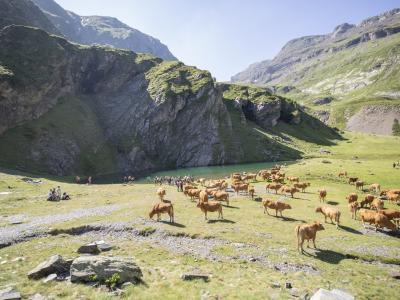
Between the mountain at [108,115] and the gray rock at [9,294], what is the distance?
9274 centimetres

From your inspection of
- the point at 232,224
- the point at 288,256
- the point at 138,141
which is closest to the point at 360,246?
the point at 288,256

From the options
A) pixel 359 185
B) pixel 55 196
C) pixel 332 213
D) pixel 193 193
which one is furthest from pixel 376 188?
pixel 55 196

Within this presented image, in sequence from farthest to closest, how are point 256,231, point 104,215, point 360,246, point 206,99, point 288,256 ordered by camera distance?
point 206,99
point 104,215
point 256,231
point 360,246
point 288,256

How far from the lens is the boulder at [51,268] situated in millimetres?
21016

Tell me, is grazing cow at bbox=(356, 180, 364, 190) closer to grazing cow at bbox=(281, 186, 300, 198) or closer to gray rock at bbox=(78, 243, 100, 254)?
grazing cow at bbox=(281, 186, 300, 198)

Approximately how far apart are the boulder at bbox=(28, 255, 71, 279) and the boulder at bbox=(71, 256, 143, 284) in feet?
4.97

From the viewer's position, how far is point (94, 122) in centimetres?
15275

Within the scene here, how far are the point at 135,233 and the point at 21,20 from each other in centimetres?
19645

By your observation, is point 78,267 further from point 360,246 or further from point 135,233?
point 360,246

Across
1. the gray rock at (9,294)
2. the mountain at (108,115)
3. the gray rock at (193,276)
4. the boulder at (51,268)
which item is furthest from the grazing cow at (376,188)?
the mountain at (108,115)

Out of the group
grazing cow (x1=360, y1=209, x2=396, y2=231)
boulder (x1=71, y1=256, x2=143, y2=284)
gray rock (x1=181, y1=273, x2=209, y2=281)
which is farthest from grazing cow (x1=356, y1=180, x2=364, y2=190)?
boulder (x1=71, y1=256, x2=143, y2=284)

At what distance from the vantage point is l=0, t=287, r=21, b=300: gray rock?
17734mm

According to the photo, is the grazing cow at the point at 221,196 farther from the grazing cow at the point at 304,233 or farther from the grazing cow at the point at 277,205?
the grazing cow at the point at 304,233

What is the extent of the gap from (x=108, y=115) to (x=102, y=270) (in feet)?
490
